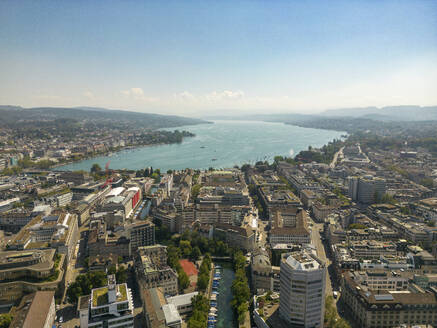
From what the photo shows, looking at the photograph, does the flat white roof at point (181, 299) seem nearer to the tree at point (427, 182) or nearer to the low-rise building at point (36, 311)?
the low-rise building at point (36, 311)

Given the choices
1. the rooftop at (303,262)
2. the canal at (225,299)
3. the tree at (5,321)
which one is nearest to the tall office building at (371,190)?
the canal at (225,299)

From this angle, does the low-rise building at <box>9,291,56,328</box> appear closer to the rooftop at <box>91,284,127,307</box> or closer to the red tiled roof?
the rooftop at <box>91,284,127,307</box>

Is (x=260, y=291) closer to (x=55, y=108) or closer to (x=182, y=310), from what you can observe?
(x=182, y=310)

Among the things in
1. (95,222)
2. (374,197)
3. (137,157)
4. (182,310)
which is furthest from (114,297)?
(137,157)

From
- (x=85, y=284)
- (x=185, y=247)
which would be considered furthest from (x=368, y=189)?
(x=85, y=284)

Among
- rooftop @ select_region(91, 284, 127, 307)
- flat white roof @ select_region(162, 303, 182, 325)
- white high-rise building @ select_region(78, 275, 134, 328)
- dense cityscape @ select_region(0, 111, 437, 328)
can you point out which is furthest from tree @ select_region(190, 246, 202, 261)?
white high-rise building @ select_region(78, 275, 134, 328)

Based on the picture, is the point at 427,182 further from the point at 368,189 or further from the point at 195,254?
the point at 195,254
